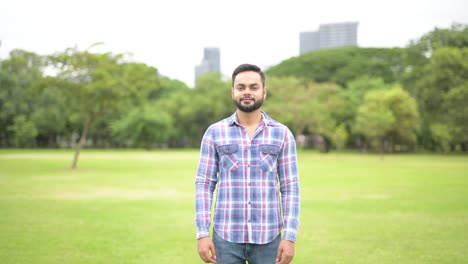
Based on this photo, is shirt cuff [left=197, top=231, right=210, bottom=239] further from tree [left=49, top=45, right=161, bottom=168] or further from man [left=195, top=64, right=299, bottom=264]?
tree [left=49, top=45, right=161, bottom=168]

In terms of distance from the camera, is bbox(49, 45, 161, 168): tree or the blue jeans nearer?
the blue jeans

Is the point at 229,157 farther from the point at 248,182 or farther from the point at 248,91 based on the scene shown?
Answer: the point at 248,91

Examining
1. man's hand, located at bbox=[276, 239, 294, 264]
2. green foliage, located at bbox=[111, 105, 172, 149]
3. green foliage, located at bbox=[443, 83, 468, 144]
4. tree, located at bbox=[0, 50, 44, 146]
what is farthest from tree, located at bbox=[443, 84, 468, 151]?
tree, located at bbox=[0, 50, 44, 146]

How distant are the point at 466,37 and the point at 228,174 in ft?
185

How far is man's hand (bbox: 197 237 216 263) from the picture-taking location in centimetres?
343

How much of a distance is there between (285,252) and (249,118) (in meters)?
1.11

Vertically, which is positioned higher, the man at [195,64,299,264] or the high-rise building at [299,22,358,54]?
the high-rise building at [299,22,358,54]

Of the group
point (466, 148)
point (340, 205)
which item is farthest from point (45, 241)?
point (466, 148)

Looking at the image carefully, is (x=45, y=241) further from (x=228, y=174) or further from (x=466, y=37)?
(x=466, y=37)

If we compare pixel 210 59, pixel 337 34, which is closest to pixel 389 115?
pixel 210 59

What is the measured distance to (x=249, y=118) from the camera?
3.60 m

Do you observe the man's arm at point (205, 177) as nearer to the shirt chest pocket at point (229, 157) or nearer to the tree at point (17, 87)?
the shirt chest pocket at point (229, 157)

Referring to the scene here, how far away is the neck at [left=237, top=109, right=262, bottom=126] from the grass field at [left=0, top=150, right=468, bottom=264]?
14.1 feet

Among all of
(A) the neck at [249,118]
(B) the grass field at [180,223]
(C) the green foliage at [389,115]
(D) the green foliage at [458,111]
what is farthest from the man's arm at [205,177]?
(D) the green foliage at [458,111]
